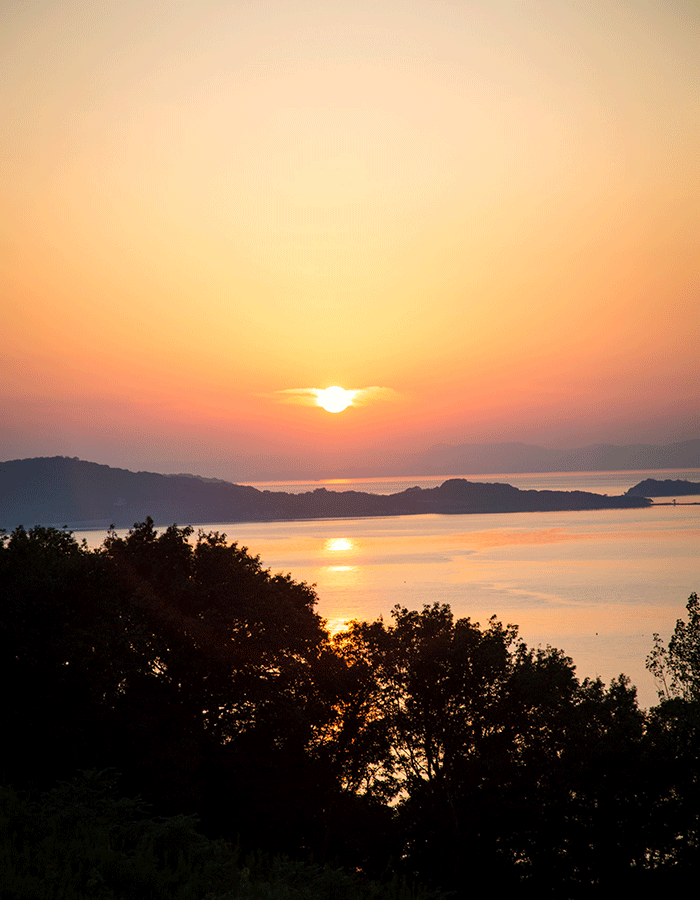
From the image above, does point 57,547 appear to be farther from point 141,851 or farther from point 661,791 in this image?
point 661,791

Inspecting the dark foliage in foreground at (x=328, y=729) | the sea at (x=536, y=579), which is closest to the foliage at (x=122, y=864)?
the dark foliage in foreground at (x=328, y=729)

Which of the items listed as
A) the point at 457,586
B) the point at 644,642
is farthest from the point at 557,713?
the point at 457,586

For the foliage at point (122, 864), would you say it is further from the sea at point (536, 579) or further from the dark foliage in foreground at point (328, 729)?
the sea at point (536, 579)

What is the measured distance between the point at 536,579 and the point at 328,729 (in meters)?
96.4

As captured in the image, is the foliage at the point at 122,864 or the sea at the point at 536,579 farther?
the sea at the point at 536,579

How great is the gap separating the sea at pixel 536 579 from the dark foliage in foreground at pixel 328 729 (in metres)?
17.2

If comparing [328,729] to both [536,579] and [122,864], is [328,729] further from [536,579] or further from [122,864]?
[536,579]

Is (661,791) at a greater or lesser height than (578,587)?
greater

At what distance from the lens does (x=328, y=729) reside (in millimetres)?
24312

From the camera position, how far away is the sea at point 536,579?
7556cm

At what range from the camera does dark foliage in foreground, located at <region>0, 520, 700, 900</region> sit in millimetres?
20719

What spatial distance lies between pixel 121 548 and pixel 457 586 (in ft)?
287

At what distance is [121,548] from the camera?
25891 millimetres

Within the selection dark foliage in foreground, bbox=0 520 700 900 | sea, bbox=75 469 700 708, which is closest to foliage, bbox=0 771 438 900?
dark foliage in foreground, bbox=0 520 700 900
